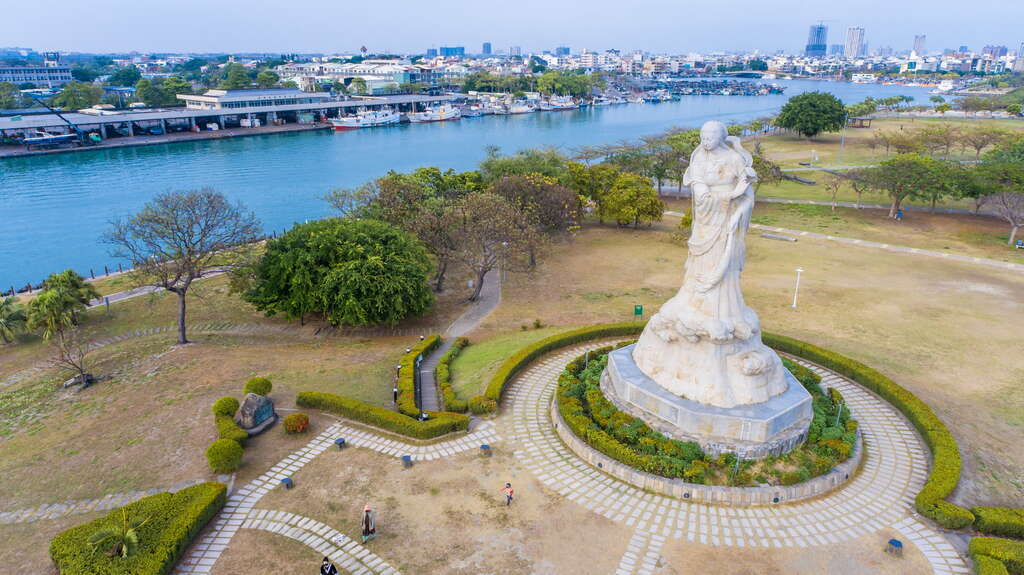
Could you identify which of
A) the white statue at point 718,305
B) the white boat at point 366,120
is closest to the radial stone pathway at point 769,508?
the white statue at point 718,305

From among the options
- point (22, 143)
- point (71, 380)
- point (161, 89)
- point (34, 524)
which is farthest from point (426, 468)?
point (161, 89)

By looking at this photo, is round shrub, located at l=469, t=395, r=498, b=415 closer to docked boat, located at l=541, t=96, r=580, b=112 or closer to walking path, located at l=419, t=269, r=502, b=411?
walking path, located at l=419, t=269, r=502, b=411

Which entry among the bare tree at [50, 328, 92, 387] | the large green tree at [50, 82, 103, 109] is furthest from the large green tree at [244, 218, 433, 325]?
the large green tree at [50, 82, 103, 109]

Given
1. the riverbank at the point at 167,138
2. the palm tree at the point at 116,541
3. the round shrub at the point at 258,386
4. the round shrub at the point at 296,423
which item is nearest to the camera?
the palm tree at the point at 116,541

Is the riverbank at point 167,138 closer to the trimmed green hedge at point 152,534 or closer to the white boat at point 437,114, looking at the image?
the white boat at point 437,114

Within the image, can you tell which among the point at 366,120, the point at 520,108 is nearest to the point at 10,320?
the point at 366,120

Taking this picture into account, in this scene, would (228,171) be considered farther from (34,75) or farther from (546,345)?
(34,75)
